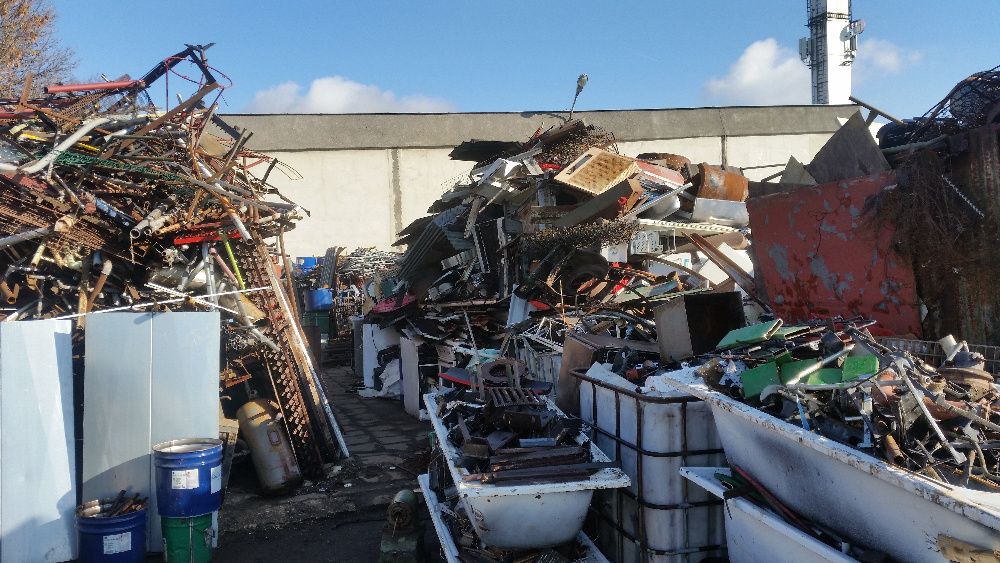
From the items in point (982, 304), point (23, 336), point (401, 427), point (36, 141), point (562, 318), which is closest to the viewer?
point (982, 304)

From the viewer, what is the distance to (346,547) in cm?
541

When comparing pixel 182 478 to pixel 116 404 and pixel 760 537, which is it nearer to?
pixel 116 404

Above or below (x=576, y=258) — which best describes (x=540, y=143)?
above

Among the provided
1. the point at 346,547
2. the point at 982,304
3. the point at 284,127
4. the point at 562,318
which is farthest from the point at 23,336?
the point at 284,127

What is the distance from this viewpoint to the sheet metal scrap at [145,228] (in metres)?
6.23

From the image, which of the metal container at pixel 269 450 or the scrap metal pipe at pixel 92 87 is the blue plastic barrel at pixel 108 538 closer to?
the metal container at pixel 269 450

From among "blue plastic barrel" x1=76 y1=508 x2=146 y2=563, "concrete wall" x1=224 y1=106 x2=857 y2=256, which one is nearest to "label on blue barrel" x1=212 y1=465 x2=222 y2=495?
"blue plastic barrel" x1=76 y1=508 x2=146 y2=563

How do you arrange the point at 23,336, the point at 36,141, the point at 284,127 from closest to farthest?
1. the point at 23,336
2. the point at 36,141
3. the point at 284,127

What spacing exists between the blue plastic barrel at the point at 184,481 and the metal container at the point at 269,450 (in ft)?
4.23

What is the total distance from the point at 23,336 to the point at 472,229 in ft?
19.5

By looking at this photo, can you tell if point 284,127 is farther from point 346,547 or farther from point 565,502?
point 565,502

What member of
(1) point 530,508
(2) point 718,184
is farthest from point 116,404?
(2) point 718,184

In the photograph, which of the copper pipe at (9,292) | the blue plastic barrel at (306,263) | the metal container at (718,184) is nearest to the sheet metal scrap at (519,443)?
the copper pipe at (9,292)

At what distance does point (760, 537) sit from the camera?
2.96 metres
